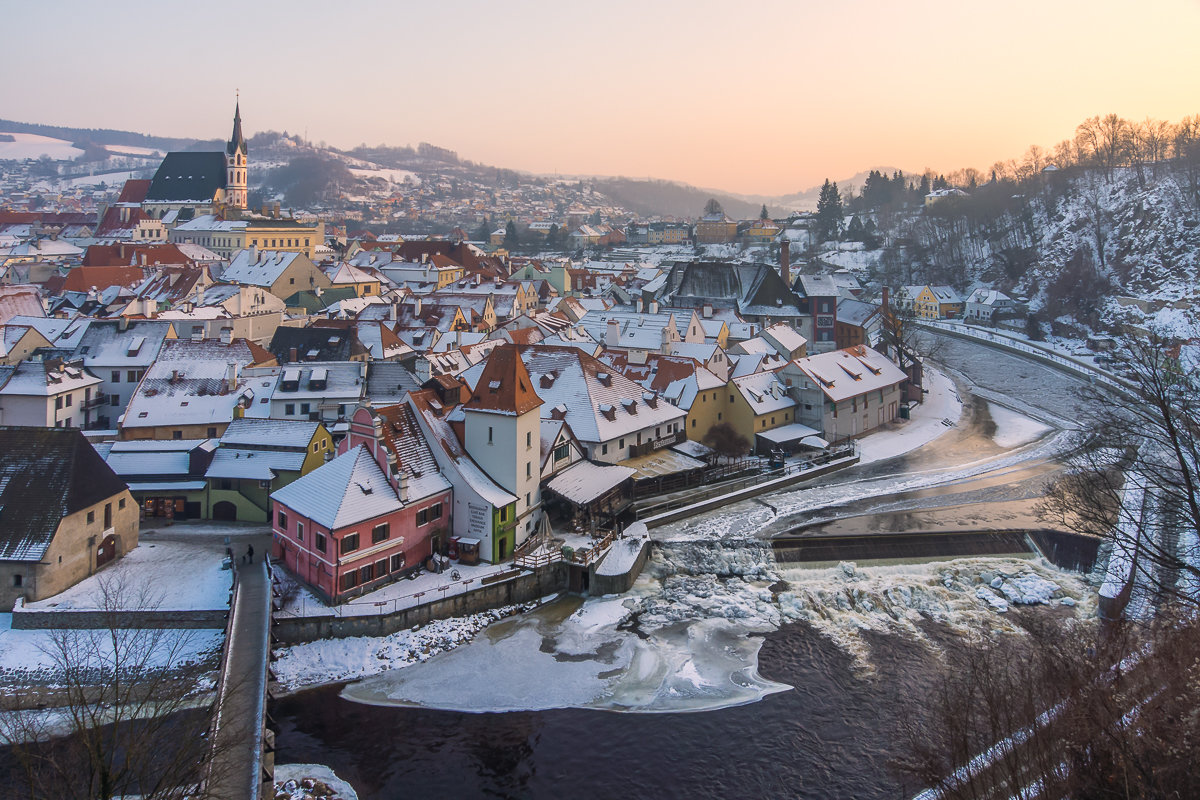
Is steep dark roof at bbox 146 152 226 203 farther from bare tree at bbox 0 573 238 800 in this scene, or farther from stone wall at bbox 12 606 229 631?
stone wall at bbox 12 606 229 631

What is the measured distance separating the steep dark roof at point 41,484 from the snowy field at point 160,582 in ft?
5.97

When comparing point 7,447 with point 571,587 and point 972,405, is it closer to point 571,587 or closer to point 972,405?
point 571,587

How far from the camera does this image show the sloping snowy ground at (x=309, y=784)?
19.2m

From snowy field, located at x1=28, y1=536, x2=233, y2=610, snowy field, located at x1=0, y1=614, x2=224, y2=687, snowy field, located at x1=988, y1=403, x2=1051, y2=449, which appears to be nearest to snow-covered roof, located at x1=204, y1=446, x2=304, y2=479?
snowy field, located at x1=28, y1=536, x2=233, y2=610

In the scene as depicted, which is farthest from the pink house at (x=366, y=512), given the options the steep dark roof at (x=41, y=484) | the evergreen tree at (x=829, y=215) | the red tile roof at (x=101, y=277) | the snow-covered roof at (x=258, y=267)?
the evergreen tree at (x=829, y=215)

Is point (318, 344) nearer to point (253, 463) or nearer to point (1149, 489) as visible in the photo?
point (253, 463)

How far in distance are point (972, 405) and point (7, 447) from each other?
52196mm

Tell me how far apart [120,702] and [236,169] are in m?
115

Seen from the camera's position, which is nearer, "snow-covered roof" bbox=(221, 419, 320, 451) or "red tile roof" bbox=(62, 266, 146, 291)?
"snow-covered roof" bbox=(221, 419, 320, 451)

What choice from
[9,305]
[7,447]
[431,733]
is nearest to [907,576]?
[431,733]

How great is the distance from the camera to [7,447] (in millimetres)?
28375

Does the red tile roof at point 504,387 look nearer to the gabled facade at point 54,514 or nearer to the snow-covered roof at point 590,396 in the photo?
the snow-covered roof at point 590,396

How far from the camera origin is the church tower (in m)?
120

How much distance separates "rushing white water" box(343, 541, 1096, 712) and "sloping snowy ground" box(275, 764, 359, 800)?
299 centimetres
